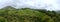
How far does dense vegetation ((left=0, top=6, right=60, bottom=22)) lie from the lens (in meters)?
2.41

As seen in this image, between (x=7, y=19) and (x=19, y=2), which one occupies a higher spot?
(x=19, y=2)

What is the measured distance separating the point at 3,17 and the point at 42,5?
0.79 meters

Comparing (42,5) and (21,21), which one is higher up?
(42,5)

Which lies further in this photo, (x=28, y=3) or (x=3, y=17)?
(x=28, y=3)

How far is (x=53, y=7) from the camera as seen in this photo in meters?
2.56

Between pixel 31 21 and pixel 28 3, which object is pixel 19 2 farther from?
pixel 31 21

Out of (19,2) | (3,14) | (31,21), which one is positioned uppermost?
(19,2)

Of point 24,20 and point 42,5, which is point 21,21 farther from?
point 42,5

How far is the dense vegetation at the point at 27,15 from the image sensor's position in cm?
241

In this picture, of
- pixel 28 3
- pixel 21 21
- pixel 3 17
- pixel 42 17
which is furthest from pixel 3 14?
pixel 42 17

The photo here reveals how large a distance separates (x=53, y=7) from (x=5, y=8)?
94 centimetres

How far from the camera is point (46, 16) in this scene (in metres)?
2.47

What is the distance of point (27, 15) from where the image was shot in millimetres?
2461

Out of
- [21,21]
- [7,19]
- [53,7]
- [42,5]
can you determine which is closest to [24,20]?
[21,21]
